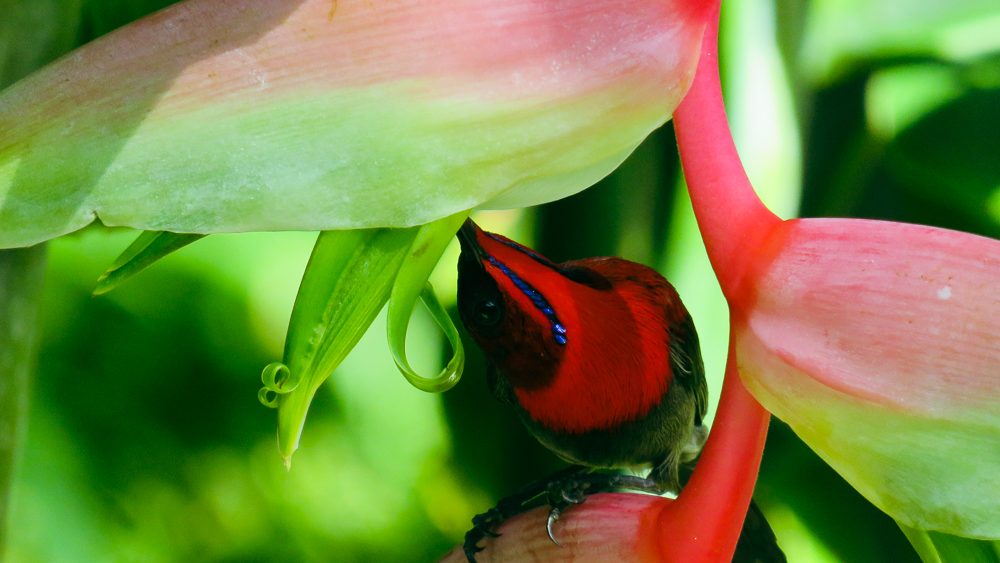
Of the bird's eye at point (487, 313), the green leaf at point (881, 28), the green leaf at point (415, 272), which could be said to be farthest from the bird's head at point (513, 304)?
the green leaf at point (881, 28)

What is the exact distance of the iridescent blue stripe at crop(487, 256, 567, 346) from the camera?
1.22ft

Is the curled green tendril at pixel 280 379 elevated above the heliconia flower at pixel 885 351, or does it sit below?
below

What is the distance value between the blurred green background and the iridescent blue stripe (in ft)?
0.52

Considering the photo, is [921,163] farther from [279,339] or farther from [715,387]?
[279,339]

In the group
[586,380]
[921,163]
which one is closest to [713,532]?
[586,380]

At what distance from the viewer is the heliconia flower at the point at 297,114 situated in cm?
19

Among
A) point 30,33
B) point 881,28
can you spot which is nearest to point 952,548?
point 30,33

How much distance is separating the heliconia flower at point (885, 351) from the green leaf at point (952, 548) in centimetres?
6

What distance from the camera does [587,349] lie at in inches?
16.9

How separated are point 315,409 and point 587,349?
196 millimetres

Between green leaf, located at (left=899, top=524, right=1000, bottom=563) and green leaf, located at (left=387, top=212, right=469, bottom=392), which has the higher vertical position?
green leaf, located at (left=387, top=212, right=469, bottom=392)

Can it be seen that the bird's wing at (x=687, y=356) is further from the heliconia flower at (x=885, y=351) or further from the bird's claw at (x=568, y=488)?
the heliconia flower at (x=885, y=351)

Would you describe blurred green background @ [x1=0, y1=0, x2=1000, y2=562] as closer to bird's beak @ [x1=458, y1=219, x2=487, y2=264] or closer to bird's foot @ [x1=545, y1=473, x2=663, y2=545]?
bird's foot @ [x1=545, y1=473, x2=663, y2=545]

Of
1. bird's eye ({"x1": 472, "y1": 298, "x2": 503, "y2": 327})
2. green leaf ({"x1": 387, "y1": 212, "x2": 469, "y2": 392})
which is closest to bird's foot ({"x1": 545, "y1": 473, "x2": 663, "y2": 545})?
bird's eye ({"x1": 472, "y1": 298, "x2": 503, "y2": 327})
